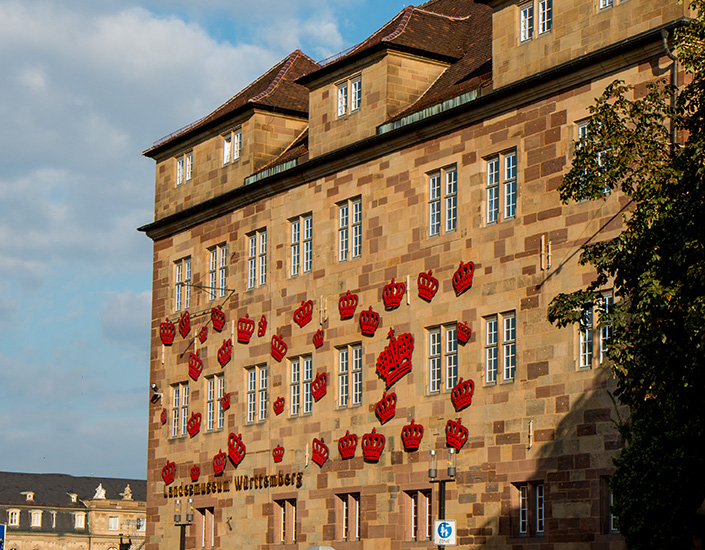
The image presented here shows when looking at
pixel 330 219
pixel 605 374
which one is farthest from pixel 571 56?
pixel 330 219

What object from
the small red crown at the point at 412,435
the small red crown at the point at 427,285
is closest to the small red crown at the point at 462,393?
the small red crown at the point at 412,435

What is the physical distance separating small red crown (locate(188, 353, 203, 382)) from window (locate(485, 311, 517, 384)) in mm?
14223

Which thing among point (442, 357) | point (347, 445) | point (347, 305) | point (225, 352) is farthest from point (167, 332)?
point (442, 357)

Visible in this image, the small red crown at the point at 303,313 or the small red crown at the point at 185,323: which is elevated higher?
the small red crown at the point at 185,323

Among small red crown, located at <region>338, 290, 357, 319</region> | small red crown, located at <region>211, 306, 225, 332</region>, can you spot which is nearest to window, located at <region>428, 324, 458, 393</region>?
small red crown, located at <region>338, 290, 357, 319</region>

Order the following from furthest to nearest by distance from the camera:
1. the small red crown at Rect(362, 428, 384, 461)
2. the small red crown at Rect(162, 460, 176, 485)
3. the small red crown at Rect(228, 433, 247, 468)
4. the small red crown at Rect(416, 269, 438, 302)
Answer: the small red crown at Rect(162, 460, 176, 485) < the small red crown at Rect(228, 433, 247, 468) < the small red crown at Rect(362, 428, 384, 461) < the small red crown at Rect(416, 269, 438, 302)

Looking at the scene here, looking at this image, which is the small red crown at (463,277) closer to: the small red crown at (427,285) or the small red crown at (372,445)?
the small red crown at (427,285)

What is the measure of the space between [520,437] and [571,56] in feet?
30.2

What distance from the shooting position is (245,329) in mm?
44594

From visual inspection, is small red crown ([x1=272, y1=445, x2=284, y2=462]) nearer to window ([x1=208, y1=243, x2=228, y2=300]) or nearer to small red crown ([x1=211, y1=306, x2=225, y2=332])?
small red crown ([x1=211, y1=306, x2=225, y2=332])

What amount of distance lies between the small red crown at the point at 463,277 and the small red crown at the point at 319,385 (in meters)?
6.19

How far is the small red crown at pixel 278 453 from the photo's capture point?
42.0 metres

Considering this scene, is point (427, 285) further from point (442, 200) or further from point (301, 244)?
point (301, 244)

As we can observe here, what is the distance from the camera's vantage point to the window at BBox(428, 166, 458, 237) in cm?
3712
